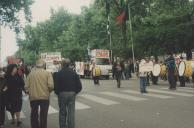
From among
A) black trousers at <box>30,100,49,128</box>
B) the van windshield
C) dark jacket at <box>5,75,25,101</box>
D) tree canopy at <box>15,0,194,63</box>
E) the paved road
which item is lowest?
the paved road

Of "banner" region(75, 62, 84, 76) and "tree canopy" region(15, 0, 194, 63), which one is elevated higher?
"tree canopy" region(15, 0, 194, 63)

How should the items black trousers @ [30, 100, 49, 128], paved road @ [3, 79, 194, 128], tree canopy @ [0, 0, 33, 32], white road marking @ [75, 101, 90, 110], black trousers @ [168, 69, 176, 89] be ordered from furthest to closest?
tree canopy @ [0, 0, 33, 32]
black trousers @ [168, 69, 176, 89]
white road marking @ [75, 101, 90, 110]
paved road @ [3, 79, 194, 128]
black trousers @ [30, 100, 49, 128]

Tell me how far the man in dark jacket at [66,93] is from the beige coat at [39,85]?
0.18 m

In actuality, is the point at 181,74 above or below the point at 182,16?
below

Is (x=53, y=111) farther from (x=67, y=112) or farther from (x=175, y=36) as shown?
(x=175, y=36)

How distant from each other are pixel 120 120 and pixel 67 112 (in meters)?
2.27

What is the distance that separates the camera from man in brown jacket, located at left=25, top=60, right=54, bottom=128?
10.5 metres

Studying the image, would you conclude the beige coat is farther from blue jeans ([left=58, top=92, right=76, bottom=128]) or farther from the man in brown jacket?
blue jeans ([left=58, top=92, right=76, bottom=128])

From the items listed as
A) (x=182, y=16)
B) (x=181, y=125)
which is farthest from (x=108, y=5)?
(x=181, y=125)

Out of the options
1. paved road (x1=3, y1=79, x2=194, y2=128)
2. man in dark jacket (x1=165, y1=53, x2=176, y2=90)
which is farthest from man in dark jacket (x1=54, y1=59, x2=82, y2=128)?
man in dark jacket (x1=165, y1=53, x2=176, y2=90)

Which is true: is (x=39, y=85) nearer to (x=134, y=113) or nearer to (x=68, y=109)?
(x=68, y=109)

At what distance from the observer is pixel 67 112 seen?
1061cm

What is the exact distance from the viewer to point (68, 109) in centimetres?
1045

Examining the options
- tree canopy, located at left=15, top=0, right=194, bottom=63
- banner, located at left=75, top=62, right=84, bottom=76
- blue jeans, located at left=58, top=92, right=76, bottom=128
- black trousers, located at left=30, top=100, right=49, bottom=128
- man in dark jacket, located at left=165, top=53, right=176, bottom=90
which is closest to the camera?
blue jeans, located at left=58, top=92, right=76, bottom=128
